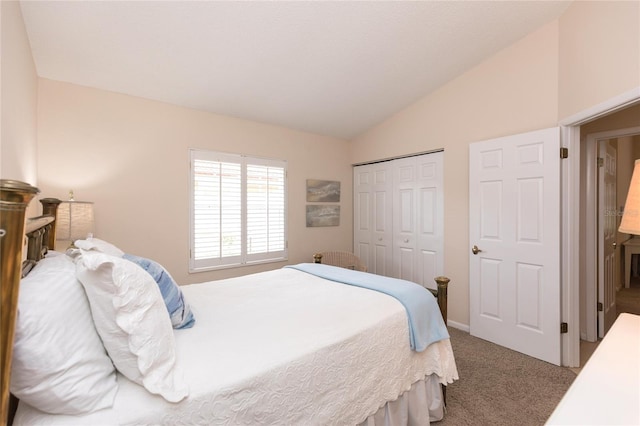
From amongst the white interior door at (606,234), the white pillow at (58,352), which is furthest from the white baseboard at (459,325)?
the white pillow at (58,352)

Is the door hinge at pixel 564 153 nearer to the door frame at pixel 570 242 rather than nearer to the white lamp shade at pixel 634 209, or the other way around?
the door frame at pixel 570 242

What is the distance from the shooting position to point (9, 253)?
0.72 metres

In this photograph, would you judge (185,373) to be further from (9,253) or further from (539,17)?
(539,17)

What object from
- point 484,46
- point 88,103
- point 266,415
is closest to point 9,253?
point 266,415

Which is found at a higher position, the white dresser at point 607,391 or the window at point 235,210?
the window at point 235,210

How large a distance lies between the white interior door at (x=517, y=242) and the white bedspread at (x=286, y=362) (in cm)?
138

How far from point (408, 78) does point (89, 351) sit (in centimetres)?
354

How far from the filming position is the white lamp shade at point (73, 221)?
2.33m

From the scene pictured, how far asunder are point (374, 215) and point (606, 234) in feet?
8.47

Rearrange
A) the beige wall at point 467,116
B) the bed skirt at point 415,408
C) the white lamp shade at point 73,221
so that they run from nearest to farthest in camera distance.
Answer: the bed skirt at point 415,408
the white lamp shade at point 73,221
the beige wall at point 467,116

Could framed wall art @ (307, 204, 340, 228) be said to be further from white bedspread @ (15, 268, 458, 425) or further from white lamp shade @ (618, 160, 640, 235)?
white lamp shade @ (618, 160, 640, 235)

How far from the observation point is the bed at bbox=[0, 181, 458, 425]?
93 cm

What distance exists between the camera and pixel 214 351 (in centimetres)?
133

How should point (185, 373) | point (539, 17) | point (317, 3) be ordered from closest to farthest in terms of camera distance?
point (185, 373)
point (317, 3)
point (539, 17)
